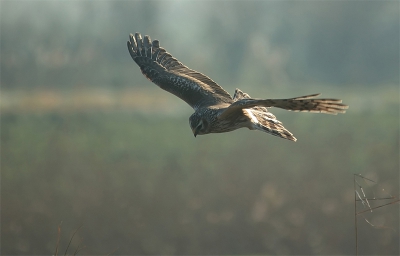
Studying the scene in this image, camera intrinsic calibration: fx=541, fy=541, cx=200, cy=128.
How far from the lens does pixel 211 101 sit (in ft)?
13.0

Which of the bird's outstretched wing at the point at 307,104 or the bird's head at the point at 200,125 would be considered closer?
the bird's outstretched wing at the point at 307,104

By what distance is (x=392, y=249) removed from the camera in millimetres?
9531

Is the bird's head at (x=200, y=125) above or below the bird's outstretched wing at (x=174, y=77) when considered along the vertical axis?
below

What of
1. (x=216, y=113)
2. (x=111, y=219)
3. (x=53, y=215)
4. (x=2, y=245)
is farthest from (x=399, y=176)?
(x=216, y=113)

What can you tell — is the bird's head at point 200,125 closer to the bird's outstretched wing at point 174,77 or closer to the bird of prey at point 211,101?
the bird of prey at point 211,101

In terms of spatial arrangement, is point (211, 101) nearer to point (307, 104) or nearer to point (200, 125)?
point (200, 125)

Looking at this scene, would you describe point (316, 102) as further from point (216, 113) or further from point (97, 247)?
point (97, 247)

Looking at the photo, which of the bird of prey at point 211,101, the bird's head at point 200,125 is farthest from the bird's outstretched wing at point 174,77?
the bird's head at point 200,125

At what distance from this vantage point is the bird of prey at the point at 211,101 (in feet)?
9.21

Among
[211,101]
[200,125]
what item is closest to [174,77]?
[211,101]

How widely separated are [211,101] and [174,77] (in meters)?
0.49

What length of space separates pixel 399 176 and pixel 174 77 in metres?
7.57

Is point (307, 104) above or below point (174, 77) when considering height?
below

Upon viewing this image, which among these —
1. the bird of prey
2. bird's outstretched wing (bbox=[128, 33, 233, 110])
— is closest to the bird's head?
the bird of prey
